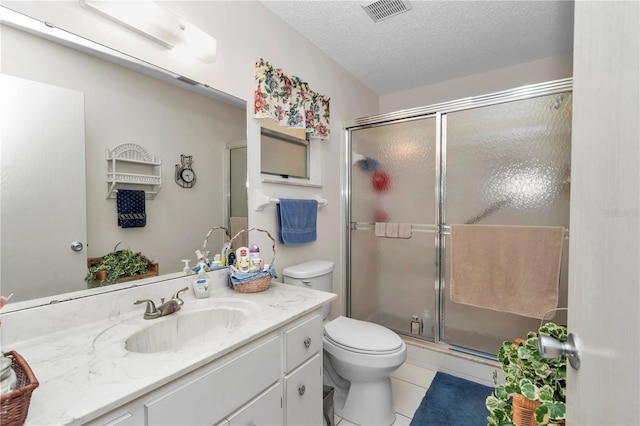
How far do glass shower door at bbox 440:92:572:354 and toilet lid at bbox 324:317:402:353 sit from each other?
786mm

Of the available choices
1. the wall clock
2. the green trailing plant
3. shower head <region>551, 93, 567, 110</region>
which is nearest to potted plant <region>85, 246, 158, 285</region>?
the green trailing plant

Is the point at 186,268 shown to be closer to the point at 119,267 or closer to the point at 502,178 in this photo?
the point at 119,267

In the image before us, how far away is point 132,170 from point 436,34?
81.8 inches

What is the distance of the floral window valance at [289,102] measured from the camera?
166cm

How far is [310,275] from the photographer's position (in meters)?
1.80

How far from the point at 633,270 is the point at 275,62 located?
1.91 metres

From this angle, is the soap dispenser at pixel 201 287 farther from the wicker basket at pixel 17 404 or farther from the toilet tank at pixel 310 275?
the wicker basket at pixel 17 404

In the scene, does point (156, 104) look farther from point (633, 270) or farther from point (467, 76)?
point (467, 76)

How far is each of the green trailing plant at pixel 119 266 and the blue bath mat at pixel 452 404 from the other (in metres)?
1.63

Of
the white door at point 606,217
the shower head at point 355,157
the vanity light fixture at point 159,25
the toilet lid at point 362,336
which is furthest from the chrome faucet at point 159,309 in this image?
the shower head at point 355,157

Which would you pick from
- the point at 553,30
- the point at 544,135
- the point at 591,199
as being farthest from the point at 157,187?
the point at 553,30

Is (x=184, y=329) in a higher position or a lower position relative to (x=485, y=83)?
lower

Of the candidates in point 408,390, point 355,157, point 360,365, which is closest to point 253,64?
point 355,157

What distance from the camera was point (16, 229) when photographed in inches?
35.8
